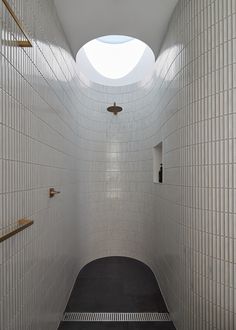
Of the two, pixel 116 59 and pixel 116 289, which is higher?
pixel 116 59

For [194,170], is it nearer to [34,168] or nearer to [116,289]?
[34,168]

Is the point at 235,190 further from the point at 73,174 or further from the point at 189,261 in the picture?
the point at 73,174

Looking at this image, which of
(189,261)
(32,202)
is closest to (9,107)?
(32,202)

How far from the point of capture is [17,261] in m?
1.03

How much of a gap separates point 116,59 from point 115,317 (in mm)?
3563

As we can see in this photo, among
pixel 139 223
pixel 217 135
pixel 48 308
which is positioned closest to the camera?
pixel 217 135

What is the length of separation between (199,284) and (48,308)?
1020 millimetres

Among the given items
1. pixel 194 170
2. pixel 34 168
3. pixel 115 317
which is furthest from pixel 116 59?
pixel 115 317

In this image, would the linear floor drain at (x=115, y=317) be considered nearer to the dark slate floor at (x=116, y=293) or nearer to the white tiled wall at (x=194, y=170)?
the dark slate floor at (x=116, y=293)

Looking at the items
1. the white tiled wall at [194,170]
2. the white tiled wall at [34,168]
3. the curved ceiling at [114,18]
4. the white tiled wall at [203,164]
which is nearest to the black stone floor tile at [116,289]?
the white tiled wall at [194,170]

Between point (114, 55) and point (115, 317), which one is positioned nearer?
point (115, 317)

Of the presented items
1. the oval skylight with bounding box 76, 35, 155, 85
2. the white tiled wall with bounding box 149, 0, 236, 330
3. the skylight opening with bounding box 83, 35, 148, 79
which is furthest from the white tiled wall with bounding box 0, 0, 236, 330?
the skylight opening with bounding box 83, 35, 148, 79

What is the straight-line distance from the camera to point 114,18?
6.62ft

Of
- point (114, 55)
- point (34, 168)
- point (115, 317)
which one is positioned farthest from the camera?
point (114, 55)
